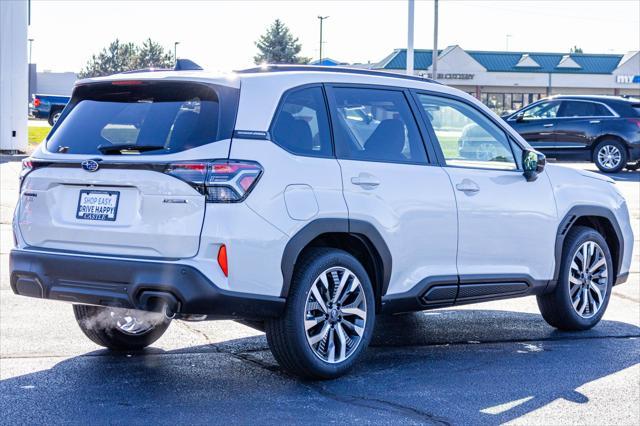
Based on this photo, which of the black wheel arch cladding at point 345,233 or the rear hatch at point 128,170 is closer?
the rear hatch at point 128,170

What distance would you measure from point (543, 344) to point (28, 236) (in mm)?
3675

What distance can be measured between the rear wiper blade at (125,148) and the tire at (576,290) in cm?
345

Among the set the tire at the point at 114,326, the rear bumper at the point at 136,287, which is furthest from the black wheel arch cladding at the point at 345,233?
the tire at the point at 114,326

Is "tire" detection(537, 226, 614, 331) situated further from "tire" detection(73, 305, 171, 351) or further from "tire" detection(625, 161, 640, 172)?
"tire" detection(625, 161, 640, 172)

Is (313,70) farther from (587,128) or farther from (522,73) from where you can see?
(522,73)

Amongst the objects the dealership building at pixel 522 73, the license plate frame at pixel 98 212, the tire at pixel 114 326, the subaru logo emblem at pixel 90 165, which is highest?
the dealership building at pixel 522 73

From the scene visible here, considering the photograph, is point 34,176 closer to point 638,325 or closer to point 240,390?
point 240,390

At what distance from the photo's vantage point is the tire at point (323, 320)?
19.8 ft

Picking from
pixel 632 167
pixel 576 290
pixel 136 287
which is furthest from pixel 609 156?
pixel 136 287

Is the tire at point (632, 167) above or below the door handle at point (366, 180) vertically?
above

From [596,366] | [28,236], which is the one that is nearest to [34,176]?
[28,236]

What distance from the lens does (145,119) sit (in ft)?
19.9

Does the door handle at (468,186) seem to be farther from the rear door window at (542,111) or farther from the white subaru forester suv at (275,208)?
the rear door window at (542,111)

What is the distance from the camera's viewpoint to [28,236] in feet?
20.4
